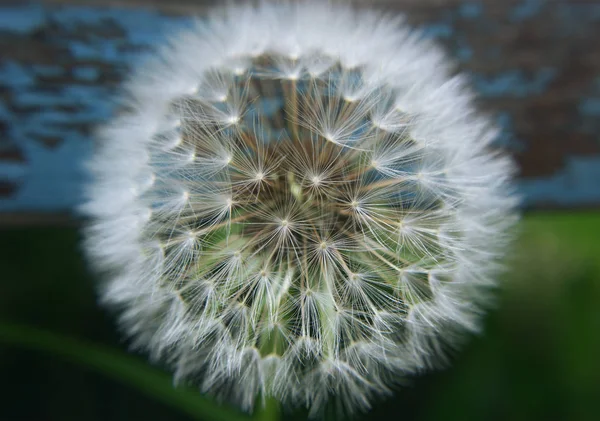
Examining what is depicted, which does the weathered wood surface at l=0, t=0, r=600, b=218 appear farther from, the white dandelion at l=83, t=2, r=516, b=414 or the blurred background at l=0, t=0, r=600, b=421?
the white dandelion at l=83, t=2, r=516, b=414

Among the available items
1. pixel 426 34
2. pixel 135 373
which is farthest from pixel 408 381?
pixel 426 34

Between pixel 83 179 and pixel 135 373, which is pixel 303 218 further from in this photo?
pixel 83 179

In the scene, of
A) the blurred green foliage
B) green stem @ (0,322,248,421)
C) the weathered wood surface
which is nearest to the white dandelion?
green stem @ (0,322,248,421)

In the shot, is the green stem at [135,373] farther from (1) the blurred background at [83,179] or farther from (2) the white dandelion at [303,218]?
(2) the white dandelion at [303,218]

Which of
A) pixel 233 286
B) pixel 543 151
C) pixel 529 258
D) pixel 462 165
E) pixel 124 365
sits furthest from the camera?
pixel 529 258

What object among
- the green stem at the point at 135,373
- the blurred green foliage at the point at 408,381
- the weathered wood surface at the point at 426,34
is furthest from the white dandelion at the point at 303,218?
the blurred green foliage at the point at 408,381

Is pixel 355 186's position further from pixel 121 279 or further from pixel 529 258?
pixel 529 258

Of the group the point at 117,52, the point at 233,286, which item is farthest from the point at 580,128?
the point at 117,52
